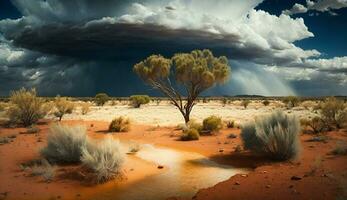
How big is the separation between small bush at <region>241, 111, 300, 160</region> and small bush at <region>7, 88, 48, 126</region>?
65.5ft

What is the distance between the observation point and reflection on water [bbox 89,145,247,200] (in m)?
10.9

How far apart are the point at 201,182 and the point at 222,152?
568cm

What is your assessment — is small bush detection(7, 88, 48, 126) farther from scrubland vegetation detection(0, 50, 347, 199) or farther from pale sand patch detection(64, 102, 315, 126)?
pale sand patch detection(64, 102, 315, 126)

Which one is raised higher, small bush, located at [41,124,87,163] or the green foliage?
the green foliage

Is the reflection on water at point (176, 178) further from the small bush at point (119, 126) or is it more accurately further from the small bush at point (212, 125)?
the small bush at point (119, 126)

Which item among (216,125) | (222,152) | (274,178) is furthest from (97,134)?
(274,178)

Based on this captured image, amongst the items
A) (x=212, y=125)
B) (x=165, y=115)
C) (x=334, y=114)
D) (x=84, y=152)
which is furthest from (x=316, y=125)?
(x=165, y=115)

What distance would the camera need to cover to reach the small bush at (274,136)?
580 inches

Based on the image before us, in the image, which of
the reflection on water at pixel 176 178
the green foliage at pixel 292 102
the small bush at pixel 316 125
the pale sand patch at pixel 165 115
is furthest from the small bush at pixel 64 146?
the green foliage at pixel 292 102

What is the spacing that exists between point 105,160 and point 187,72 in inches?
726

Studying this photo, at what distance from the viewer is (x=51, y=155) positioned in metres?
14.3

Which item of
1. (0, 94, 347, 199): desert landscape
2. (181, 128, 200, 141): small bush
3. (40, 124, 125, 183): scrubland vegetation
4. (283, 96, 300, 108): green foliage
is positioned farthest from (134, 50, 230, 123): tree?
(283, 96, 300, 108): green foliage

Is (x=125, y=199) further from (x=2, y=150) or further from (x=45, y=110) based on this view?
(x=45, y=110)

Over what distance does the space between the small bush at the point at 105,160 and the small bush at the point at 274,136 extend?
599 centimetres
